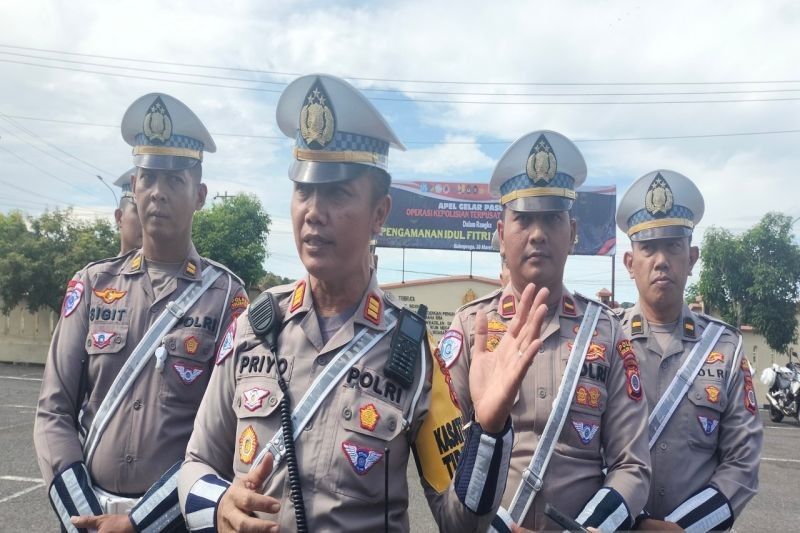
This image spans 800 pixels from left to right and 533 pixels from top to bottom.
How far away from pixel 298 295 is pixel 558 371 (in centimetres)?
115

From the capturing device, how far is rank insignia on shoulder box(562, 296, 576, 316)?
9.29 feet

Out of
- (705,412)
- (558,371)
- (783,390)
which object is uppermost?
(558,371)

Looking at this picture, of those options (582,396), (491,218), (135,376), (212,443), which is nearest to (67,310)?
(135,376)

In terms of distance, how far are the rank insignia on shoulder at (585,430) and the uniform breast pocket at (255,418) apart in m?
1.25

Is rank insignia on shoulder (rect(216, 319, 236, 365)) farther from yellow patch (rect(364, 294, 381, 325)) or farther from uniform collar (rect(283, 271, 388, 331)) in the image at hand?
yellow patch (rect(364, 294, 381, 325))

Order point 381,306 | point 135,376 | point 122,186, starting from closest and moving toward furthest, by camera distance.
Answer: point 381,306, point 135,376, point 122,186

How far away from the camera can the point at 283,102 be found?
2.30 metres

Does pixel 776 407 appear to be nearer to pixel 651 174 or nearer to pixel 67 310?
pixel 651 174

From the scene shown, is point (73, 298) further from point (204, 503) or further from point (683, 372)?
point (683, 372)

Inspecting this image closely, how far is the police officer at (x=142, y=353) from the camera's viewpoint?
258 centimetres


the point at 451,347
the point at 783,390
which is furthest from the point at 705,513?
the point at 783,390

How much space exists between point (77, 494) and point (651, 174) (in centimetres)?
339

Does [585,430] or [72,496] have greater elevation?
[585,430]

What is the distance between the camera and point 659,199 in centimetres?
355
